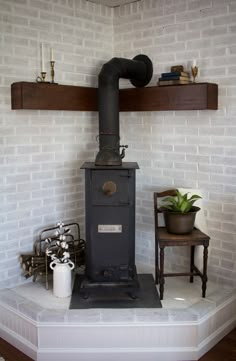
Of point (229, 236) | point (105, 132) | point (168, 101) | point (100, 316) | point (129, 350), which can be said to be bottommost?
point (129, 350)

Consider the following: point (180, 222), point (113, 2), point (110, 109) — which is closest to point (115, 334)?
point (180, 222)

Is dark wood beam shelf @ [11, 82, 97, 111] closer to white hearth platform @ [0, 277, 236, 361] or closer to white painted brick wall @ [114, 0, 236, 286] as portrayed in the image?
white painted brick wall @ [114, 0, 236, 286]

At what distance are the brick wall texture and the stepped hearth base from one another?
1.91 feet

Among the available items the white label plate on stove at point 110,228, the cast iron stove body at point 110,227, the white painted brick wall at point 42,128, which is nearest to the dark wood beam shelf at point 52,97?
the white painted brick wall at point 42,128

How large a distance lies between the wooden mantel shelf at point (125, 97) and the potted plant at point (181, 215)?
696 mm

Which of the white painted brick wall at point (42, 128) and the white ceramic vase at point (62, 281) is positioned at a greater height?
the white painted brick wall at point (42, 128)

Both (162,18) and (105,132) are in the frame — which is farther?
(162,18)

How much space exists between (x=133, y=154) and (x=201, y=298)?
142 cm

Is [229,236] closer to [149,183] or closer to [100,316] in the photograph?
[149,183]

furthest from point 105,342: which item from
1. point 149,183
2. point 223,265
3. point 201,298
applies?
point 149,183

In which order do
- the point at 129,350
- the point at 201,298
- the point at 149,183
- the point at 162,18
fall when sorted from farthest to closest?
the point at 149,183 → the point at 162,18 → the point at 201,298 → the point at 129,350

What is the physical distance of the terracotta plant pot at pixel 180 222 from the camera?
10.9 ft

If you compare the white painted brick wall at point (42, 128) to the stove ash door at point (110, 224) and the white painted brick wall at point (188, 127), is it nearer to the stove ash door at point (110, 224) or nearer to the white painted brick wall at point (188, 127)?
the white painted brick wall at point (188, 127)

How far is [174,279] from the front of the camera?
371cm
